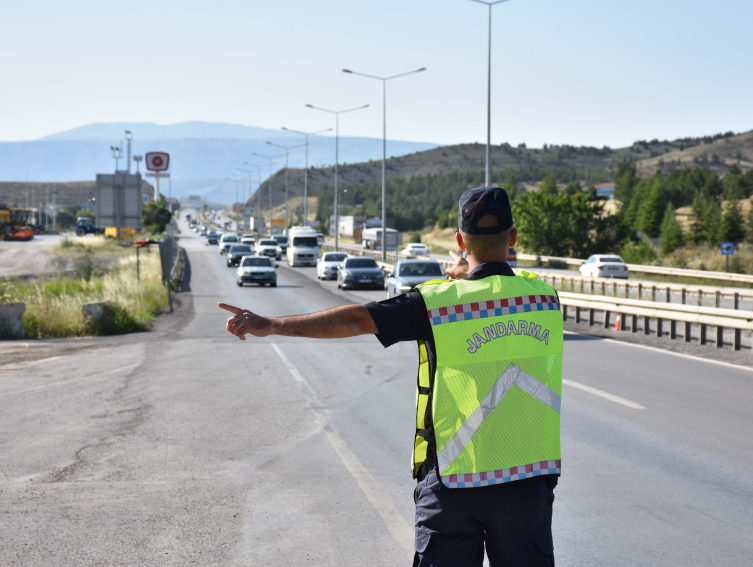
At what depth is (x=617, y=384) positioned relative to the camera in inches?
441

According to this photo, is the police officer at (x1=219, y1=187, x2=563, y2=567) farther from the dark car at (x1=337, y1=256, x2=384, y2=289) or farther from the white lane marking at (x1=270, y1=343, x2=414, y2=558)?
the dark car at (x1=337, y1=256, x2=384, y2=289)

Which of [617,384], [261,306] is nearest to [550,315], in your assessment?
[617,384]

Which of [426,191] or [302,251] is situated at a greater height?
[426,191]

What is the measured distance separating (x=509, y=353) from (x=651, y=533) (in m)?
2.88

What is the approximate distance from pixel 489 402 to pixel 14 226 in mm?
93157

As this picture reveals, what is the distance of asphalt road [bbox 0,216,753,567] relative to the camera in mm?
5059

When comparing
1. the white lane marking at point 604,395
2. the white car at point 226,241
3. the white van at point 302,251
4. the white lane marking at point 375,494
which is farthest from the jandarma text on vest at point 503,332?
the white car at point 226,241

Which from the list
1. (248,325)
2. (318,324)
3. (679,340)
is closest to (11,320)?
(679,340)

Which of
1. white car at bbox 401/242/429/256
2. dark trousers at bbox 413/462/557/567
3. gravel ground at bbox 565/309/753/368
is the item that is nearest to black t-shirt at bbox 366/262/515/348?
dark trousers at bbox 413/462/557/567

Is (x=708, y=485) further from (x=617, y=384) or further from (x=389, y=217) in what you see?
(x=389, y=217)

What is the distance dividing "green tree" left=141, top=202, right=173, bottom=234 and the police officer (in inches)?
4192

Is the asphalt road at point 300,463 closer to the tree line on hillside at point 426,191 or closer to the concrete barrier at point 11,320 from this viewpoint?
the concrete barrier at point 11,320

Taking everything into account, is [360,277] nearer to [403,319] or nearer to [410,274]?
[410,274]

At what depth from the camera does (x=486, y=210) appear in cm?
310
